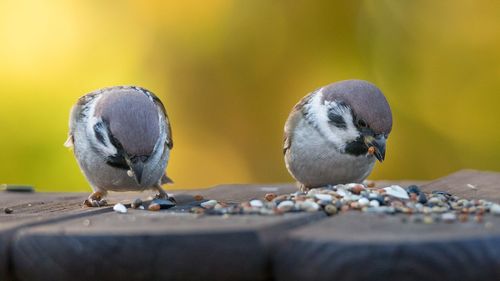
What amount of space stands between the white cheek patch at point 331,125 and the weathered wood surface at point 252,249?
4.06ft

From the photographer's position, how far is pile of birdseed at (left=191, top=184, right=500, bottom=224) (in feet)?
6.54

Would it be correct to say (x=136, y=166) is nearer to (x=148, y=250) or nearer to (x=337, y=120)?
(x=337, y=120)

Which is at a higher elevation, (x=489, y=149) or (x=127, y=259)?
(x=489, y=149)

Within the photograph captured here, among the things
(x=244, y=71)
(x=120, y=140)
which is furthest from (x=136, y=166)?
(x=244, y=71)

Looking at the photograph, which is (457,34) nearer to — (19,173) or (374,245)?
(19,173)

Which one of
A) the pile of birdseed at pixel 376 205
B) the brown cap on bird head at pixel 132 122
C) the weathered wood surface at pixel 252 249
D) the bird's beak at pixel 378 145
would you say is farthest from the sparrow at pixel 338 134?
the weathered wood surface at pixel 252 249

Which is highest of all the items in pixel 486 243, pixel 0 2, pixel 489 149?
pixel 0 2

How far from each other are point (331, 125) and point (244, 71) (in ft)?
6.44

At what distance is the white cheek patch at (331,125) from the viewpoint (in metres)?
3.12

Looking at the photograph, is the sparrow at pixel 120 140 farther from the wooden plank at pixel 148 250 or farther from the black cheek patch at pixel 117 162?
the wooden plank at pixel 148 250

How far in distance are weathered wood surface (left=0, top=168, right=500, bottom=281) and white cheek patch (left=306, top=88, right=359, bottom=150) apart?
1237 mm

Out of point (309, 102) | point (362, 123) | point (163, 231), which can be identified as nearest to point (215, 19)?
point (309, 102)

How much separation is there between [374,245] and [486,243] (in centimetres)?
25

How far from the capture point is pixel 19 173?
4824 millimetres
